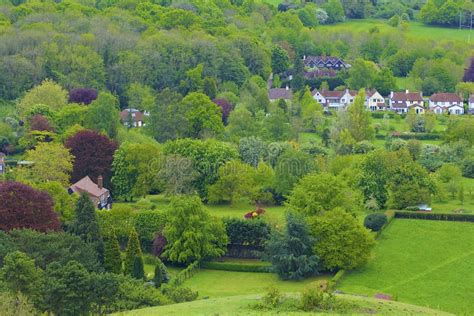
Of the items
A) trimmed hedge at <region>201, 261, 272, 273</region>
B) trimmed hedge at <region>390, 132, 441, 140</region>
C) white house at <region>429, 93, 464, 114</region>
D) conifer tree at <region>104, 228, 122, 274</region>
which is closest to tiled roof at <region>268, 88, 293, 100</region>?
white house at <region>429, 93, 464, 114</region>

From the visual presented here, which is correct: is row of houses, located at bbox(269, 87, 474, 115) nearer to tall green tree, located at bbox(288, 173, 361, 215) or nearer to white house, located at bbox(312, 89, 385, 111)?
white house, located at bbox(312, 89, 385, 111)

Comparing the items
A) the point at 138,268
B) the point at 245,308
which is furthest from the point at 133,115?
the point at 245,308

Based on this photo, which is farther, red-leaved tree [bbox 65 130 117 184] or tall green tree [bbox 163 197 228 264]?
red-leaved tree [bbox 65 130 117 184]

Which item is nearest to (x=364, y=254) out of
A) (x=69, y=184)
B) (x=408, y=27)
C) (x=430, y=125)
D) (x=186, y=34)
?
(x=69, y=184)

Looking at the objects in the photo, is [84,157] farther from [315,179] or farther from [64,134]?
[315,179]

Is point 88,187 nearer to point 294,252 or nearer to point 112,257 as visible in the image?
point 112,257

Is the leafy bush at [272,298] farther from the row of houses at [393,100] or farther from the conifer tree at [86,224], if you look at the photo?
the row of houses at [393,100]
